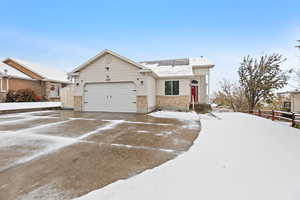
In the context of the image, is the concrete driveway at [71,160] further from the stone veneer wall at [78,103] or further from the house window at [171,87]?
the house window at [171,87]

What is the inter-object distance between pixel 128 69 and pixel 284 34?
13723 millimetres

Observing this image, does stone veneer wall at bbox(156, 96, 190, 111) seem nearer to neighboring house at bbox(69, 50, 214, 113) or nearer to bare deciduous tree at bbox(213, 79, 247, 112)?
neighboring house at bbox(69, 50, 214, 113)

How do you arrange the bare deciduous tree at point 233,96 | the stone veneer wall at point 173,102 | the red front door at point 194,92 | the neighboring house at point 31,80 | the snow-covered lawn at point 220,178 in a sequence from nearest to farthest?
1. the snow-covered lawn at point 220,178
2. the stone veneer wall at point 173,102
3. the red front door at point 194,92
4. the neighboring house at point 31,80
5. the bare deciduous tree at point 233,96

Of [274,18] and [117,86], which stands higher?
[274,18]

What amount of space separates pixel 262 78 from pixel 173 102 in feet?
31.7

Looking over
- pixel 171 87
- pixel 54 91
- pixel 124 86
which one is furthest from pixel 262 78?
pixel 54 91

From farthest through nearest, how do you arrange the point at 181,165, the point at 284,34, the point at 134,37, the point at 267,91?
the point at 134,37, the point at 267,91, the point at 284,34, the point at 181,165

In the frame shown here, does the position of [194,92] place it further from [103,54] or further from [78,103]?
[78,103]

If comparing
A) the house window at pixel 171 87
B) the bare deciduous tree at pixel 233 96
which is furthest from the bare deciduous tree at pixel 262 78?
the house window at pixel 171 87

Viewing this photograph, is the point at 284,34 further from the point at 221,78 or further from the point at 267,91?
the point at 221,78

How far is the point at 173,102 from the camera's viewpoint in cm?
1132

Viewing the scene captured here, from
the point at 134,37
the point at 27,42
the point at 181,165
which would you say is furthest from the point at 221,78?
the point at 27,42

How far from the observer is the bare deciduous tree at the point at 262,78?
500 inches

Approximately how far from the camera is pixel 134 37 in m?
16.5
